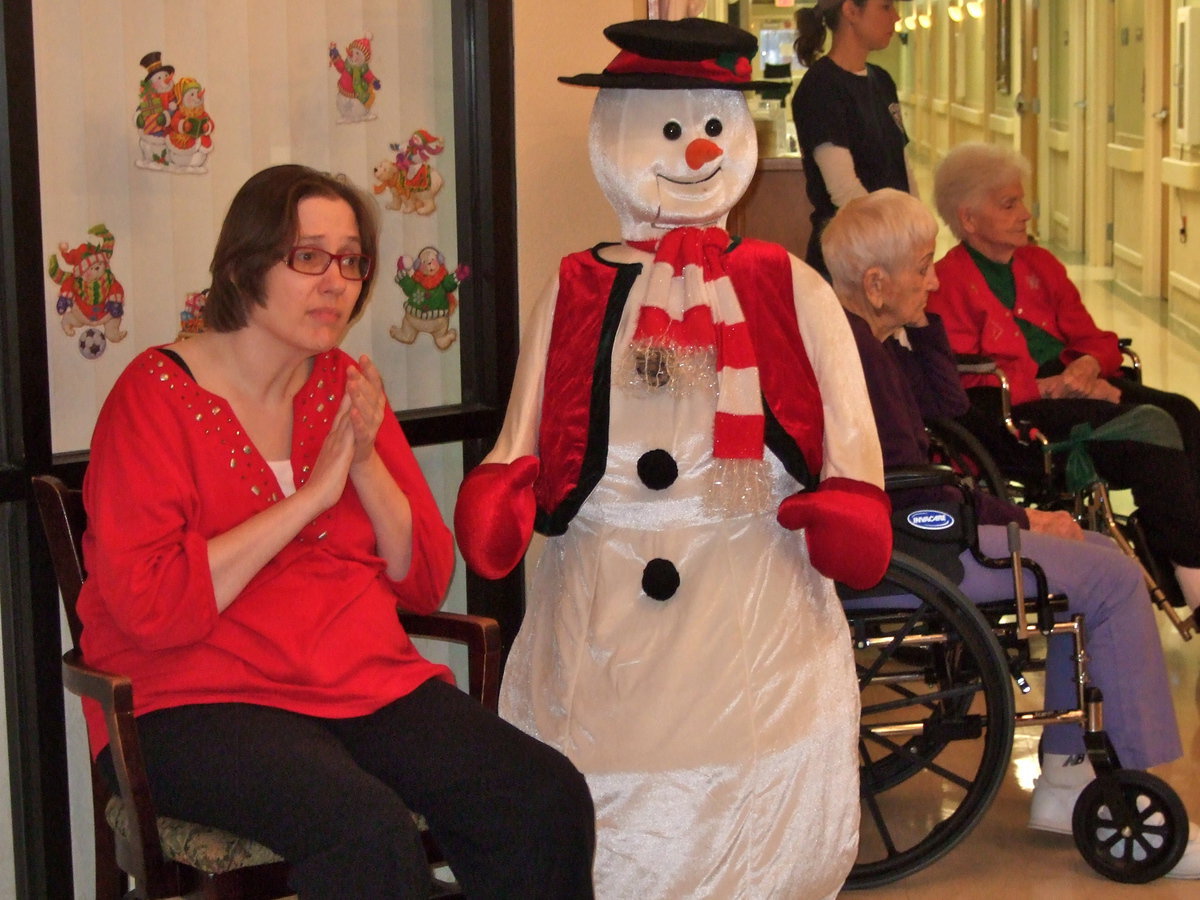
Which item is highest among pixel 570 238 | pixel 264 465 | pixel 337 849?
pixel 570 238

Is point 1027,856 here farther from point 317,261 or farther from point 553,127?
point 317,261

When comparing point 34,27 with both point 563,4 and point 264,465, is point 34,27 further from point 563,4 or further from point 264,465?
point 563,4

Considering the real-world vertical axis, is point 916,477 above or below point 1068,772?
above

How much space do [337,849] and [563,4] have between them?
1.57 m

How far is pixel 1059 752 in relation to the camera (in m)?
2.59

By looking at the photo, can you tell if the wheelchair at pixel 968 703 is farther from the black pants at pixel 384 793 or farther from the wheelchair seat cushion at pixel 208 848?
the wheelchair seat cushion at pixel 208 848

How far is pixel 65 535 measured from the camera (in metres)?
1.91

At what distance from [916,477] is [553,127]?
0.89 m

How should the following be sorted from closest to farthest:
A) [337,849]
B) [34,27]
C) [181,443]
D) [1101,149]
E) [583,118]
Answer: [337,849], [181,443], [34,27], [583,118], [1101,149]

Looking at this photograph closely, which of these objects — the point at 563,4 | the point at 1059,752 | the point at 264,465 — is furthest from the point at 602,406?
the point at 1059,752

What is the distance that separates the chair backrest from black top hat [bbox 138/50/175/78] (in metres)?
0.67

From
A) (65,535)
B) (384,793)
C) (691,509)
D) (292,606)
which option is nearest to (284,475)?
(292,606)

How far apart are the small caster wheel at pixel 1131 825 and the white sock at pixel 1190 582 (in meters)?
0.83

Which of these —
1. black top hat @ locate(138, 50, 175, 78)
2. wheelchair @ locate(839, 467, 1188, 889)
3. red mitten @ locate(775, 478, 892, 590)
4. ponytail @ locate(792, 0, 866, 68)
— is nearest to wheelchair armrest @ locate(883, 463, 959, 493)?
wheelchair @ locate(839, 467, 1188, 889)
